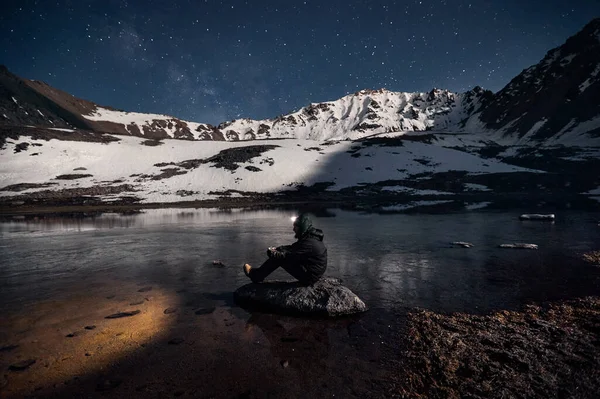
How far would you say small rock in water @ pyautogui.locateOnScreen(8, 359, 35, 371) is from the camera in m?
4.91

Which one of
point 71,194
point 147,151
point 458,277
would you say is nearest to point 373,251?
point 458,277

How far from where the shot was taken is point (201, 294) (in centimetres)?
855

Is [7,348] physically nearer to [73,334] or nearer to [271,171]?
[73,334]

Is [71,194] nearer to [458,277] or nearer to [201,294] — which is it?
[201,294]

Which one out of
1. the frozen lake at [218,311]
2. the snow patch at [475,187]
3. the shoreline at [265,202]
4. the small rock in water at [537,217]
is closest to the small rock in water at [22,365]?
the frozen lake at [218,311]

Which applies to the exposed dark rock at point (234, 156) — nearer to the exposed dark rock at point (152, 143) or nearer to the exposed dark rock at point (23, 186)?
the exposed dark rock at point (152, 143)

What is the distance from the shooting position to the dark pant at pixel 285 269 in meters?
7.51

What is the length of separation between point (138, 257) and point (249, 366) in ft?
33.9

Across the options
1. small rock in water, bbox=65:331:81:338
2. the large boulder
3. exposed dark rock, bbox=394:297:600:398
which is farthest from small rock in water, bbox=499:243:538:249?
small rock in water, bbox=65:331:81:338

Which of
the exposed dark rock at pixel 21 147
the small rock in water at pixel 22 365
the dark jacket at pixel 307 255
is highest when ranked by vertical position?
the exposed dark rock at pixel 21 147

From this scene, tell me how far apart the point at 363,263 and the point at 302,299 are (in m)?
5.29

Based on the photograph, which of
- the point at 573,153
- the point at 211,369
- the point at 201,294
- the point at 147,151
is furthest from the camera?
the point at 573,153

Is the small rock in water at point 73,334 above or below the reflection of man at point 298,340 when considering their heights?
above

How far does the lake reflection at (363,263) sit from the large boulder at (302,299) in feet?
2.42
